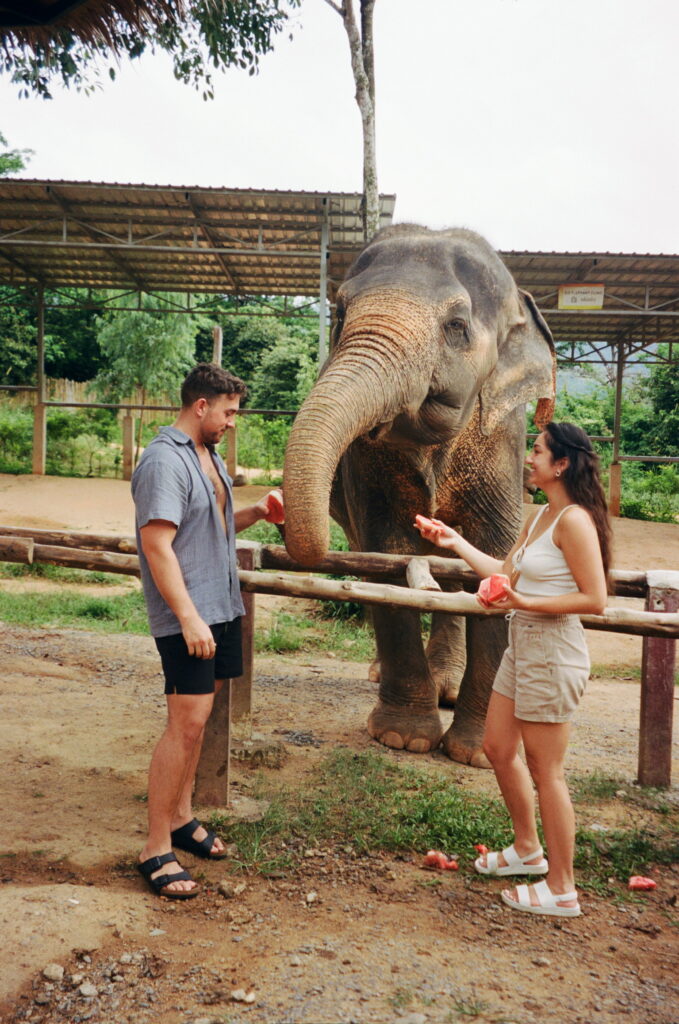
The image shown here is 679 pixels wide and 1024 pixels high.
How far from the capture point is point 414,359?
3.81 m

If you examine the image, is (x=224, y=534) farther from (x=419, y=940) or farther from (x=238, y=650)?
(x=419, y=940)

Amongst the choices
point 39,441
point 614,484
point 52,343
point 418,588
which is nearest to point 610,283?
point 614,484

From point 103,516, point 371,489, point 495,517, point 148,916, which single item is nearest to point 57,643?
point 371,489

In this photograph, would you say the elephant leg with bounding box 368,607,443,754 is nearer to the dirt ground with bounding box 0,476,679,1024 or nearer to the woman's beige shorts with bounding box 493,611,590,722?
the dirt ground with bounding box 0,476,679,1024

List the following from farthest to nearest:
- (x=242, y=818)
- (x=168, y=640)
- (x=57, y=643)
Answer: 1. (x=57, y=643)
2. (x=242, y=818)
3. (x=168, y=640)

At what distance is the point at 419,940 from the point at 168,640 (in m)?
1.24

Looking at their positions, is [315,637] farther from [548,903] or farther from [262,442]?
[262,442]

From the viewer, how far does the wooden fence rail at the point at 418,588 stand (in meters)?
3.62

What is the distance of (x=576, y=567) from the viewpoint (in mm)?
2777

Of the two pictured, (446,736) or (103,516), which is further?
(103,516)

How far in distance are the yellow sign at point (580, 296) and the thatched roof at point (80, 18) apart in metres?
9.96

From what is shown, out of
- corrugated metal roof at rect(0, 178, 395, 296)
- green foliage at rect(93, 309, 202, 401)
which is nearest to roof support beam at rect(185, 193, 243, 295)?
corrugated metal roof at rect(0, 178, 395, 296)

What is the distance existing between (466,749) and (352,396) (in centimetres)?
210

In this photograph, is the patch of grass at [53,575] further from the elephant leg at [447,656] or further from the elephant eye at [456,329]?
the elephant eye at [456,329]
